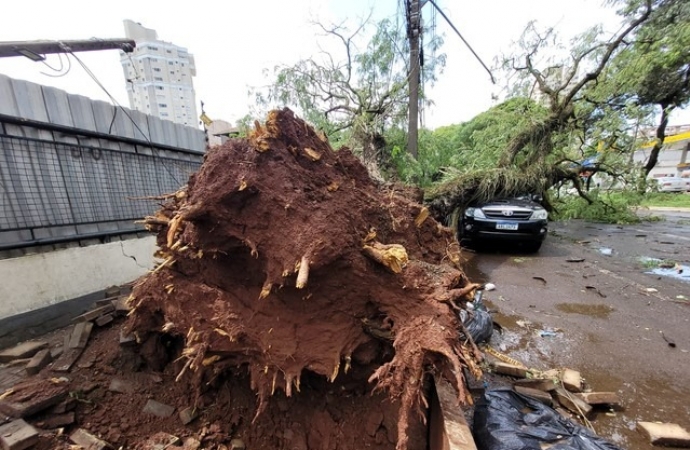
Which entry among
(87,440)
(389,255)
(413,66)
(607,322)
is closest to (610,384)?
(607,322)

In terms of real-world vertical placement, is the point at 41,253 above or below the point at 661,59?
below

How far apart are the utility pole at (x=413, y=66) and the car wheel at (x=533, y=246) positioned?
11.6 ft

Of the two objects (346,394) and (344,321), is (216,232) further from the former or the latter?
(346,394)

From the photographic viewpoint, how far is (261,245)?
4.90 feet

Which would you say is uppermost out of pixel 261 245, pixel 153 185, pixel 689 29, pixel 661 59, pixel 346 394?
pixel 689 29

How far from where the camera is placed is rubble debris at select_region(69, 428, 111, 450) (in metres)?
1.72

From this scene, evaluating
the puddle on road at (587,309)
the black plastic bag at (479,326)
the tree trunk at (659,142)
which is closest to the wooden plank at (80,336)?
the black plastic bag at (479,326)

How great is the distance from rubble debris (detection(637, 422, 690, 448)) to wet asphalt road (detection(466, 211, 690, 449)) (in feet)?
0.21

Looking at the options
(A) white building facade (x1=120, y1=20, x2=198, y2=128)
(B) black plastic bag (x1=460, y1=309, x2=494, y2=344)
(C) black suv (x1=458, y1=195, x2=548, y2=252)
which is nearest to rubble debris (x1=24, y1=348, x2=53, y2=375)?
(B) black plastic bag (x1=460, y1=309, x2=494, y2=344)

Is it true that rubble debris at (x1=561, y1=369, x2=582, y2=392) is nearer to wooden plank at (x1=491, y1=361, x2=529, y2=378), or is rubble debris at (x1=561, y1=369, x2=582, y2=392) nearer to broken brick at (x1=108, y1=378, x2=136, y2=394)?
wooden plank at (x1=491, y1=361, x2=529, y2=378)

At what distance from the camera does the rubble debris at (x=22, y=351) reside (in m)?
2.54

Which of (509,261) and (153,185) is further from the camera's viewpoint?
(509,261)

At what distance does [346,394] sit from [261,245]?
116 centimetres

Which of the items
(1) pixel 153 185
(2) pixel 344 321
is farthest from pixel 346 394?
(1) pixel 153 185
